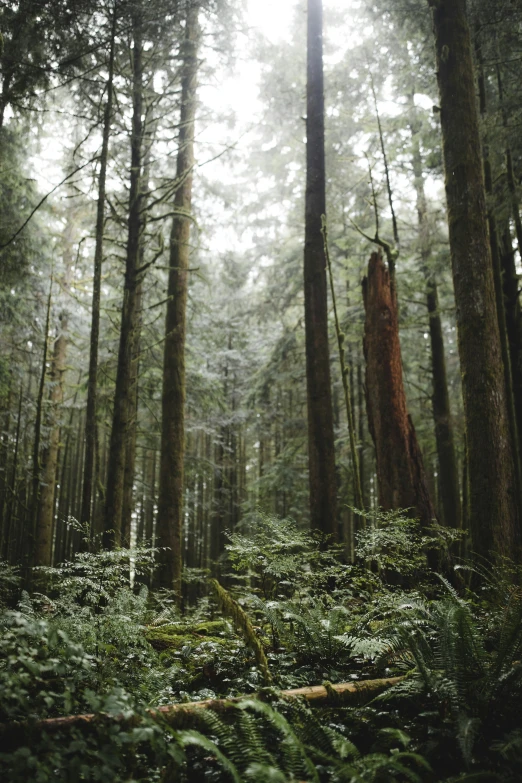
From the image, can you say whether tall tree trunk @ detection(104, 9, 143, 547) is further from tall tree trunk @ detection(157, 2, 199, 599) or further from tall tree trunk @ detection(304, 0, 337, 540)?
tall tree trunk @ detection(304, 0, 337, 540)

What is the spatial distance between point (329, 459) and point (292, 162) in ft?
45.2

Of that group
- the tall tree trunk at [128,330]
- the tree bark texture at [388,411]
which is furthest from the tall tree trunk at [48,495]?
the tree bark texture at [388,411]

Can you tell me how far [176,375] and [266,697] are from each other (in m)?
7.91

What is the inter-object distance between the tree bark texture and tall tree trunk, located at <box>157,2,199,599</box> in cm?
367

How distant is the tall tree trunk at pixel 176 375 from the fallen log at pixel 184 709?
19.0ft

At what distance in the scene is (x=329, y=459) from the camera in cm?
838

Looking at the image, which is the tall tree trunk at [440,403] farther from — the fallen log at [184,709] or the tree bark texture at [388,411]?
the fallen log at [184,709]

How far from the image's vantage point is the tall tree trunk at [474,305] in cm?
564

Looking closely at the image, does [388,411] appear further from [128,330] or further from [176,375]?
[176,375]

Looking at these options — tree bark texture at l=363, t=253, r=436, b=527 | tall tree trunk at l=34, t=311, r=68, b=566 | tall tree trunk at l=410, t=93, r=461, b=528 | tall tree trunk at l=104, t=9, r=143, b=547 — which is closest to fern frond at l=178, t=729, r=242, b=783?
tall tree trunk at l=104, t=9, r=143, b=547

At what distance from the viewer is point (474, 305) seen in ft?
20.3

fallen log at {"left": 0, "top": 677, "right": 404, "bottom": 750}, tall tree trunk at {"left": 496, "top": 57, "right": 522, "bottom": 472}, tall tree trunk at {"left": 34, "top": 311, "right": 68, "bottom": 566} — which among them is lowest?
fallen log at {"left": 0, "top": 677, "right": 404, "bottom": 750}

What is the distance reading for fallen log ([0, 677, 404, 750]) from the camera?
223 centimetres

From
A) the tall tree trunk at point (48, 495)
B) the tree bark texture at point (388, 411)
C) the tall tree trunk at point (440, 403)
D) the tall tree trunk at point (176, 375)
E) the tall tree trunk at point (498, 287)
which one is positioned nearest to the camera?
the tree bark texture at point (388, 411)
